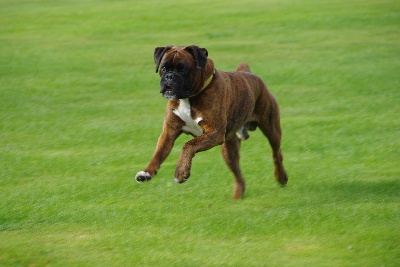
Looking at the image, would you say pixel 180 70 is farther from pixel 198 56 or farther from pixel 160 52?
pixel 160 52

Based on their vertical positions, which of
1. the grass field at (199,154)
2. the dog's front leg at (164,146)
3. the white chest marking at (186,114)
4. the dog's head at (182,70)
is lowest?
the grass field at (199,154)

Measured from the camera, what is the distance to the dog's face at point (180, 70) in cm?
833

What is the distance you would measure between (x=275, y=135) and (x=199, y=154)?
2.50 m

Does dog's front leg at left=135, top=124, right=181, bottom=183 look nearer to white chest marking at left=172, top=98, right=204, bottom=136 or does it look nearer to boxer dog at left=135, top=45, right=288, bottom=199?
boxer dog at left=135, top=45, right=288, bottom=199

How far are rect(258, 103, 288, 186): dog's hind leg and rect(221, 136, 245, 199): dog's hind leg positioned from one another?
44cm

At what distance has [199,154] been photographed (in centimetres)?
1255

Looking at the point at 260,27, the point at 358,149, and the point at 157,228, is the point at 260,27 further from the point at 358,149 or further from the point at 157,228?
the point at 157,228

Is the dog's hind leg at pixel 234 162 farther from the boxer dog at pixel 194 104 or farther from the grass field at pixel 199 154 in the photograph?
the boxer dog at pixel 194 104

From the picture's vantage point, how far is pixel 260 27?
995 inches

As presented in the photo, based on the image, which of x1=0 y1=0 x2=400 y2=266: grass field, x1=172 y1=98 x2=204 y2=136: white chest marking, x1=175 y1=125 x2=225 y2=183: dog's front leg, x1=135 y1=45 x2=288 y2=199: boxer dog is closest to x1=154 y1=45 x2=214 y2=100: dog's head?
x1=135 y1=45 x2=288 y2=199: boxer dog

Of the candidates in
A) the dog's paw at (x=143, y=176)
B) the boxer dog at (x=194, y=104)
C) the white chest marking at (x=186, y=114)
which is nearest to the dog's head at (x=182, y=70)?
the boxer dog at (x=194, y=104)

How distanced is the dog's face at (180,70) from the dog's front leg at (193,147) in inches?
17.7

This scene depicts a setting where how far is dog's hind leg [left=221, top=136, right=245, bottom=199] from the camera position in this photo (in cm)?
996

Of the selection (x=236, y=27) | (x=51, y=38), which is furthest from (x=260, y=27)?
(x=51, y=38)
